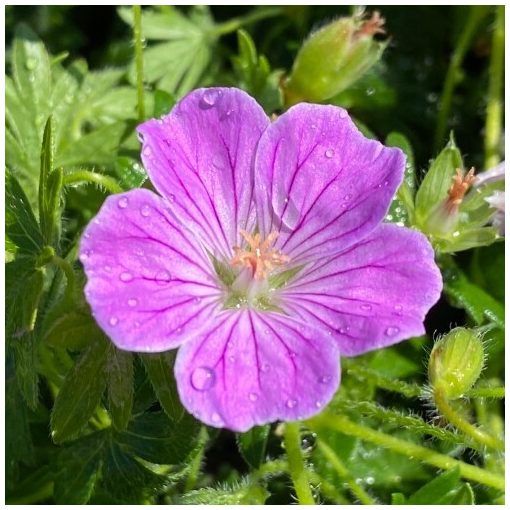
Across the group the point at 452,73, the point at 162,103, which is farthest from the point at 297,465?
the point at 452,73

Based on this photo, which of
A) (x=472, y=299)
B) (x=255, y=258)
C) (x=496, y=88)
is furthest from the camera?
(x=496, y=88)

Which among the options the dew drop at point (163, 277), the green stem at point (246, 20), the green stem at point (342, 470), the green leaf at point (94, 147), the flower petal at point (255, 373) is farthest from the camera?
the green stem at point (246, 20)

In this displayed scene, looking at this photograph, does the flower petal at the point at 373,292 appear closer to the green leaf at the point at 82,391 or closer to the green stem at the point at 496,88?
the green leaf at the point at 82,391

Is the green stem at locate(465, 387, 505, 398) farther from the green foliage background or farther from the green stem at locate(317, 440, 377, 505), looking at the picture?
the green stem at locate(317, 440, 377, 505)

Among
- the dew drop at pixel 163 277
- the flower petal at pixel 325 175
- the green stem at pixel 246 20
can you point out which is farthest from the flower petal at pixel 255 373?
the green stem at pixel 246 20

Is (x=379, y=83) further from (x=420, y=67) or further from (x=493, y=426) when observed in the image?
(x=493, y=426)

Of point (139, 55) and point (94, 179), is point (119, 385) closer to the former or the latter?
point (94, 179)
